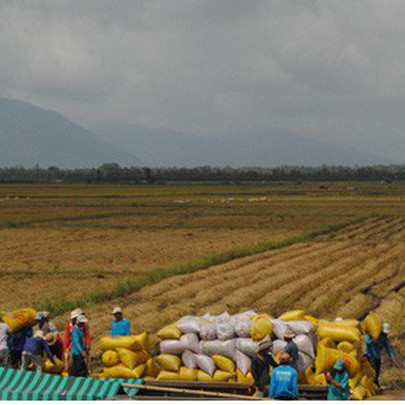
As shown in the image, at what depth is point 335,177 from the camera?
195875mm

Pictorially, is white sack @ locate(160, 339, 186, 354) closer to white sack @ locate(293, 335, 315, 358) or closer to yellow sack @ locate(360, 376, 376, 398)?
white sack @ locate(293, 335, 315, 358)

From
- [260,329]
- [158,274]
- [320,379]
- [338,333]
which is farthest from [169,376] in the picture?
[158,274]

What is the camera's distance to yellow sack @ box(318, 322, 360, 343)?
12031mm

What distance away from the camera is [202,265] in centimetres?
2941

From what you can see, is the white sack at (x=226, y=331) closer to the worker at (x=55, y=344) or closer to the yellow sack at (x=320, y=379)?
the yellow sack at (x=320, y=379)

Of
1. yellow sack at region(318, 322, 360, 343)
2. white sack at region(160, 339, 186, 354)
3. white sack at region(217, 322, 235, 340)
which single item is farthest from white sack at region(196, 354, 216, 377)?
yellow sack at region(318, 322, 360, 343)

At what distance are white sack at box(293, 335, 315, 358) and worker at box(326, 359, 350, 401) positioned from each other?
1.63m

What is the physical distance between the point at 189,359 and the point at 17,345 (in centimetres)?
289

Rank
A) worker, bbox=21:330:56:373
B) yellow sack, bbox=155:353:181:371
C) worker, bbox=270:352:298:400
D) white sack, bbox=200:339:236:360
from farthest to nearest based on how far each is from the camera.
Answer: yellow sack, bbox=155:353:181:371
white sack, bbox=200:339:236:360
worker, bbox=21:330:56:373
worker, bbox=270:352:298:400

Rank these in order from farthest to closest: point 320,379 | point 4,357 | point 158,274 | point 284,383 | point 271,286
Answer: point 158,274 → point 271,286 → point 4,357 → point 320,379 → point 284,383

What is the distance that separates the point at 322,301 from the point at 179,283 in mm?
5619

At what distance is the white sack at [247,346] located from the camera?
1223 centimetres

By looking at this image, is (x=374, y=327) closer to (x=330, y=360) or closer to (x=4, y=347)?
(x=330, y=360)

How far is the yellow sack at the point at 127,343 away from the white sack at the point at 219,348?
38.8 inches
